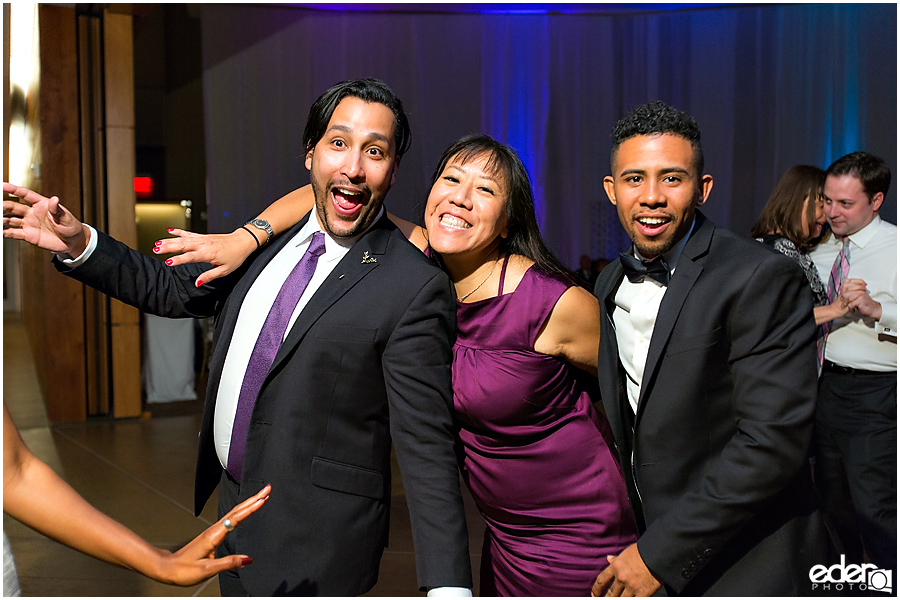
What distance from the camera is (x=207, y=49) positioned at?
26.5 ft

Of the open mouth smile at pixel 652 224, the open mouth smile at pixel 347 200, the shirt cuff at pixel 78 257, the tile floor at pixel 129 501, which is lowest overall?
the tile floor at pixel 129 501

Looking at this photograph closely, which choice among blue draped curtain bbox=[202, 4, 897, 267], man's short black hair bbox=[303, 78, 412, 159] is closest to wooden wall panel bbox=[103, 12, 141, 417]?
blue draped curtain bbox=[202, 4, 897, 267]

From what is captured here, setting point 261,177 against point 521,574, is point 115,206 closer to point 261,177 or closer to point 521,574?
point 261,177

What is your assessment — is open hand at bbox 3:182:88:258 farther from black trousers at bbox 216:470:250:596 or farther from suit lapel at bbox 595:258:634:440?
suit lapel at bbox 595:258:634:440

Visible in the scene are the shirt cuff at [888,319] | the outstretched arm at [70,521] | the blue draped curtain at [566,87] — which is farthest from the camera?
the blue draped curtain at [566,87]

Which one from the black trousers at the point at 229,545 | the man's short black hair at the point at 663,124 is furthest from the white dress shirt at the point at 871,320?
the black trousers at the point at 229,545

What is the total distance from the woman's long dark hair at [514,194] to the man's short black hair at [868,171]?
1990 mm

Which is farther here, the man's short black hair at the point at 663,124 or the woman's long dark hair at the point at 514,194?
the woman's long dark hair at the point at 514,194

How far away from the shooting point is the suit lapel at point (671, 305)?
1.64 m

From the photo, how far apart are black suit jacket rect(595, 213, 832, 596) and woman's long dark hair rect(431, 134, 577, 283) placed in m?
0.45

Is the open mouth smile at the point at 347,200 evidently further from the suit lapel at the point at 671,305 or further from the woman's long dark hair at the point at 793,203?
the woman's long dark hair at the point at 793,203

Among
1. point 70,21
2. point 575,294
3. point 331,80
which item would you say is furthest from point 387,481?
point 331,80

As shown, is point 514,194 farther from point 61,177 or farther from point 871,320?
point 61,177

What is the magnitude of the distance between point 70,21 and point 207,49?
2139 millimetres
